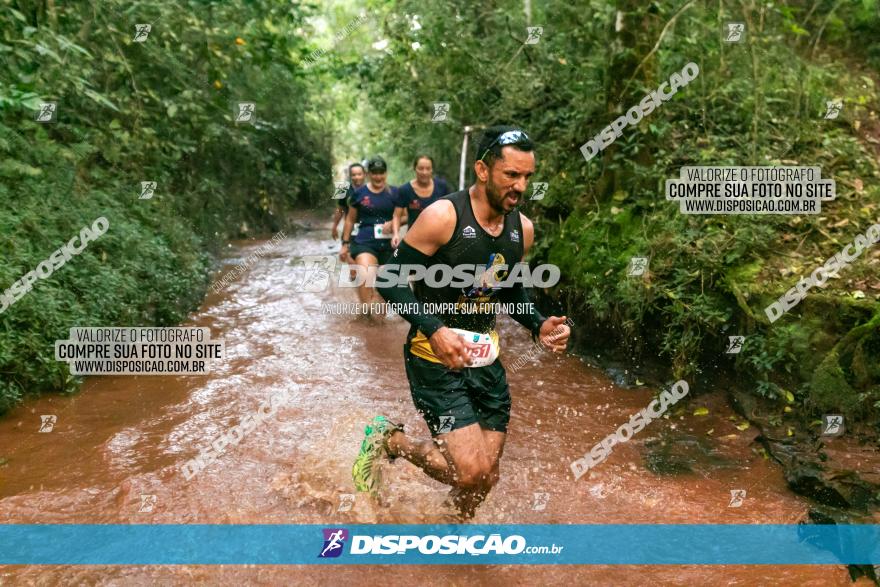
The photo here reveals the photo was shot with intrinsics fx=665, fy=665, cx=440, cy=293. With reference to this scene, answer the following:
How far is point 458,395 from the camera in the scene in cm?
358

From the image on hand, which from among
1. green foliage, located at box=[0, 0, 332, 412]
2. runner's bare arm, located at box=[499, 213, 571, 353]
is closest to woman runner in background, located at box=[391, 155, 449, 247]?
green foliage, located at box=[0, 0, 332, 412]

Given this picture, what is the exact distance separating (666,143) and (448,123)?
215 inches

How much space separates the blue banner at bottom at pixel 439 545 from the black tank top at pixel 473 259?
124 centimetres

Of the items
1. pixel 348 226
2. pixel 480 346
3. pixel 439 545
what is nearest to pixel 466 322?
pixel 480 346

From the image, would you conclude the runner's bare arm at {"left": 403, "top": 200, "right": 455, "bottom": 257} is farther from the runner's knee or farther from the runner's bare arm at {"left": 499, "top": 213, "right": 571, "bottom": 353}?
the runner's knee

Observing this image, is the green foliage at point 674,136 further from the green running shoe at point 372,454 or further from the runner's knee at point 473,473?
the green running shoe at point 372,454

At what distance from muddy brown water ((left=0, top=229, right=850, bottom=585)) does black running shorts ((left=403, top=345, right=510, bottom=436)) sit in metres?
0.81

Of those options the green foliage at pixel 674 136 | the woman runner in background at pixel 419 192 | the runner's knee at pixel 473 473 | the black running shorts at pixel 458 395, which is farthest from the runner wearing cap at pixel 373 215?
the runner's knee at pixel 473 473

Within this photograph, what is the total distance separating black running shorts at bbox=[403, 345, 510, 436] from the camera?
3.54 meters

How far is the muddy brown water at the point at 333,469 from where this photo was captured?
3562 millimetres

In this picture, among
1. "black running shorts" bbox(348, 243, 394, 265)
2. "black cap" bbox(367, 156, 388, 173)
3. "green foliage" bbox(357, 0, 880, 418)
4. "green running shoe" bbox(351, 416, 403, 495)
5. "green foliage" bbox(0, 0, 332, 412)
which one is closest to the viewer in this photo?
"green running shoe" bbox(351, 416, 403, 495)

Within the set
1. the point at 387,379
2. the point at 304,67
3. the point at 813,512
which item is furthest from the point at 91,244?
the point at 304,67

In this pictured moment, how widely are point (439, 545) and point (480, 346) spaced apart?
1.16 meters

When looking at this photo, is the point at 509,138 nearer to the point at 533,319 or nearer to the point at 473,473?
the point at 533,319
